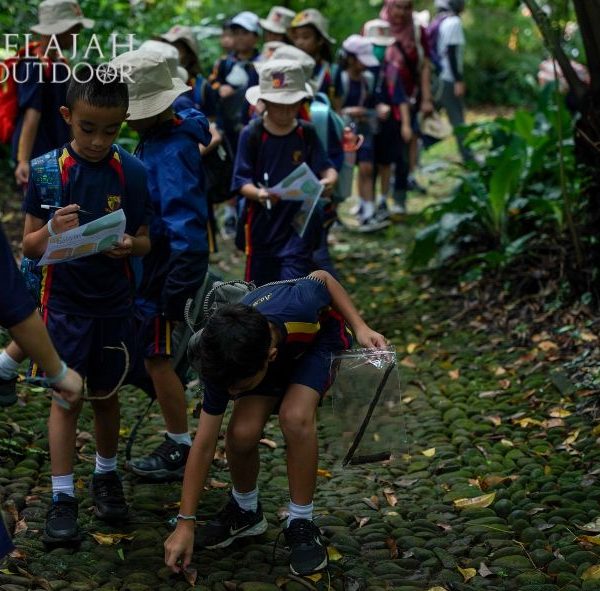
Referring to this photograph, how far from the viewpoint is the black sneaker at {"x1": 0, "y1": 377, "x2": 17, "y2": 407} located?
387 cm

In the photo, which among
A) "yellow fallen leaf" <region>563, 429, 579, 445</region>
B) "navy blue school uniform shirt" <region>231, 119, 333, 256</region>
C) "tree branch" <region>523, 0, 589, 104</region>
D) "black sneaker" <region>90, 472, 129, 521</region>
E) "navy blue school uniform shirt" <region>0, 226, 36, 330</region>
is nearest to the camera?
"navy blue school uniform shirt" <region>0, 226, 36, 330</region>

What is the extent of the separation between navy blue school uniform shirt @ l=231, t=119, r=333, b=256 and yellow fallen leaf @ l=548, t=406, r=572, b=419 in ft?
5.62

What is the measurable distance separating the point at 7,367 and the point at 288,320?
114 cm

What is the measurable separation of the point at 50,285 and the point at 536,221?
15.1 feet

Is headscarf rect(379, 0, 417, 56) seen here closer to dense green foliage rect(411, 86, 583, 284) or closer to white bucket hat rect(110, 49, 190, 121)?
dense green foliage rect(411, 86, 583, 284)

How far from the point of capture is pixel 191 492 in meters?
3.45

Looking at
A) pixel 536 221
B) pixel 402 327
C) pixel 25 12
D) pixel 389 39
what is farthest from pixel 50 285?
pixel 389 39

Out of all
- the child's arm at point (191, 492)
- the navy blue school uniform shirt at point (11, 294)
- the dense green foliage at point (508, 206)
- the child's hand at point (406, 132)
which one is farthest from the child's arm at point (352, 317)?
the child's hand at point (406, 132)

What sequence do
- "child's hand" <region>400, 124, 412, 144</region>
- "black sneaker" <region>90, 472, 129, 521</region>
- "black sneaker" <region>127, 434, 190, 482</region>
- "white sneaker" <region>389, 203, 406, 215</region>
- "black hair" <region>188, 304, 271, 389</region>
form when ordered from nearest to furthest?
"black hair" <region>188, 304, 271, 389</region> < "black sneaker" <region>90, 472, 129, 521</region> < "black sneaker" <region>127, 434, 190, 482</region> < "child's hand" <region>400, 124, 412, 144</region> < "white sneaker" <region>389, 203, 406, 215</region>

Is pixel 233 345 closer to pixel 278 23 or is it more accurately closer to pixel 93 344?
pixel 93 344

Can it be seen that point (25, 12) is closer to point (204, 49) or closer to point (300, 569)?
point (204, 49)

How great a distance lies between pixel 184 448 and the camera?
4.65 m

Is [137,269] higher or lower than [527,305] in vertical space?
higher

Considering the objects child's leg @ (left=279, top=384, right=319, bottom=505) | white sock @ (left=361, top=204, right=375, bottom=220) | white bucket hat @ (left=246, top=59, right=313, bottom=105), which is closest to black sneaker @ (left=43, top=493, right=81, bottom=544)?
child's leg @ (left=279, top=384, right=319, bottom=505)
